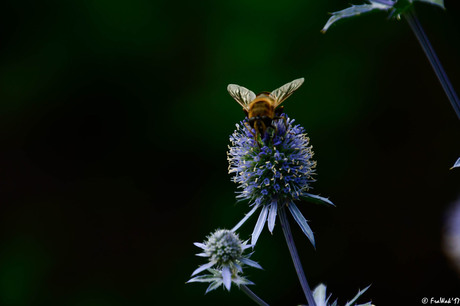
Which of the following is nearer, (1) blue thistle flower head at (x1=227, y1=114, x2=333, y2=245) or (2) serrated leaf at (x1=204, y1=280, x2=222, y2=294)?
(2) serrated leaf at (x1=204, y1=280, x2=222, y2=294)

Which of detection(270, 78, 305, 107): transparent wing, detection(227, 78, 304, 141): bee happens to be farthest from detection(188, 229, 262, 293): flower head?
detection(270, 78, 305, 107): transparent wing

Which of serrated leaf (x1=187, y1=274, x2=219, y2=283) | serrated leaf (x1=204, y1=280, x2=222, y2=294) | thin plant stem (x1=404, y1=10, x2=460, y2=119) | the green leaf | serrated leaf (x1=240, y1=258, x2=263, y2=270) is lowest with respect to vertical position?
serrated leaf (x1=204, y1=280, x2=222, y2=294)

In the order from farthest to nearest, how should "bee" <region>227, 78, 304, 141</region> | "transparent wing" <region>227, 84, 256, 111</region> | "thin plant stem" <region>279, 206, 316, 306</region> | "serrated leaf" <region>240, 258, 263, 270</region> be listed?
"transparent wing" <region>227, 84, 256, 111</region>
"bee" <region>227, 78, 304, 141</region>
"serrated leaf" <region>240, 258, 263, 270</region>
"thin plant stem" <region>279, 206, 316, 306</region>

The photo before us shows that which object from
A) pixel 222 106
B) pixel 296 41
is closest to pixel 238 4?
pixel 296 41

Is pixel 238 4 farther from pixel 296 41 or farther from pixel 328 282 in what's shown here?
pixel 328 282

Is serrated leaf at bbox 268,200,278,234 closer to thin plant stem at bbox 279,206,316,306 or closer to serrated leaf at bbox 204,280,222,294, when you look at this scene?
thin plant stem at bbox 279,206,316,306

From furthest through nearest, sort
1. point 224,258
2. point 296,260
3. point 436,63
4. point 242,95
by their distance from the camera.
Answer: point 242,95
point 224,258
point 296,260
point 436,63

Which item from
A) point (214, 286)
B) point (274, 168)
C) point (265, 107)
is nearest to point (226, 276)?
point (214, 286)

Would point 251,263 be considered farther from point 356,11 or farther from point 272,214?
point 356,11

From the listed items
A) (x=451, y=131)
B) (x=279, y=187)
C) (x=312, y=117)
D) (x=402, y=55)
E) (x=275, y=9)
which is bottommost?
(x=279, y=187)
